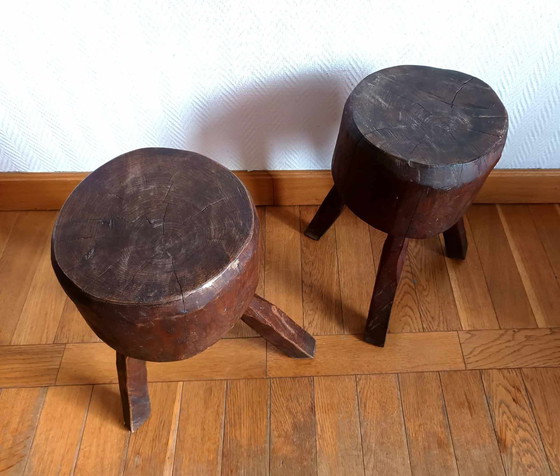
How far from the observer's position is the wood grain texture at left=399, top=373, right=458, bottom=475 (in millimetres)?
954

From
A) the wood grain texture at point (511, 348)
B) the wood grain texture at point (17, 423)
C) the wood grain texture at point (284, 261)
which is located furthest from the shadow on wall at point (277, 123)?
the wood grain texture at point (17, 423)

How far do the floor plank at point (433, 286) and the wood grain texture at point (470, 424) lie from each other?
12 centimetres

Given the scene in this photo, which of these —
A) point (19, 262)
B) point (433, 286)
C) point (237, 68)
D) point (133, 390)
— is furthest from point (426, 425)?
point (19, 262)

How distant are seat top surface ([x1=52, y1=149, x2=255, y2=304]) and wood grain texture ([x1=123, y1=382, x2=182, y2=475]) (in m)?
0.40

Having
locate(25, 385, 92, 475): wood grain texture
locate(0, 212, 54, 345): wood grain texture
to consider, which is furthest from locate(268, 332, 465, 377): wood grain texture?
locate(0, 212, 54, 345): wood grain texture

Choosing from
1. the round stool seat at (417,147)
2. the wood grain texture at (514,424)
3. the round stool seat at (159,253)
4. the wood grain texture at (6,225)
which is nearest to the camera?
the round stool seat at (159,253)

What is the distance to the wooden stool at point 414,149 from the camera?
843 millimetres

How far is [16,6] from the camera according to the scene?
987mm

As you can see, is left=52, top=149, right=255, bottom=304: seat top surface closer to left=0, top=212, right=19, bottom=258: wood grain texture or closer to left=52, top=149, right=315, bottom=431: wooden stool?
left=52, top=149, right=315, bottom=431: wooden stool

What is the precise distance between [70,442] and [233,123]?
723 millimetres

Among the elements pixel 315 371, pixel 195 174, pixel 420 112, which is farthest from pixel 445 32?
pixel 315 371

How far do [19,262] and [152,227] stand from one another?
25.1 inches

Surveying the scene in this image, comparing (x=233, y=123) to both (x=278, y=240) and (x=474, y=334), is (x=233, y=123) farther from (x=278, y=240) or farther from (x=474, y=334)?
(x=474, y=334)

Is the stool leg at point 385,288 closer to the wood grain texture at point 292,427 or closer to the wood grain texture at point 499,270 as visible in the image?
the wood grain texture at point 292,427
